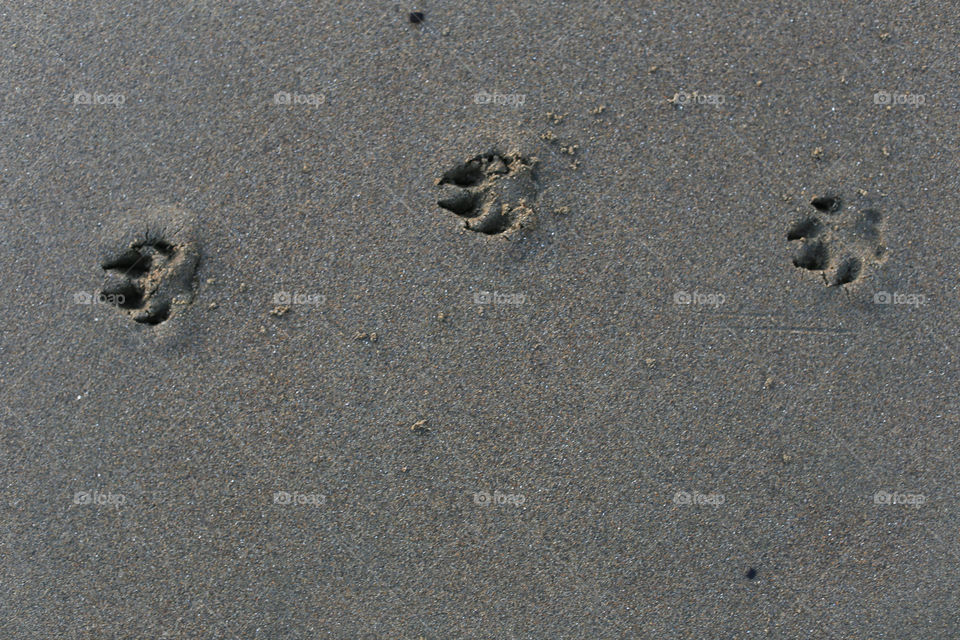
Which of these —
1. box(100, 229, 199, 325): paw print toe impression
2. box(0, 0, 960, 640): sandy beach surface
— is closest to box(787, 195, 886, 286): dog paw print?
box(0, 0, 960, 640): sandy beach surface

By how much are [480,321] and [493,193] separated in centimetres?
56

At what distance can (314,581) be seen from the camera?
256 cm

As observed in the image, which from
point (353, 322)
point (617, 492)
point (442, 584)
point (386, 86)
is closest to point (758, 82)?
point (386, 86)

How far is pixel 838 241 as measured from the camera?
8.69 feet

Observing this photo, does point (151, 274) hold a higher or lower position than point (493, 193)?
lower

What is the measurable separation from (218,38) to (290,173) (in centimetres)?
70

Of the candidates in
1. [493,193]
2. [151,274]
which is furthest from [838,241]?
[151,274]

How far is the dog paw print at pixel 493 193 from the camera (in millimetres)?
2635

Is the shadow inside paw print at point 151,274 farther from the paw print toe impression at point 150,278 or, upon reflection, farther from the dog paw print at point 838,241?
the dog paw print at point 838,241

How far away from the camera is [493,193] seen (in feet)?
8.68

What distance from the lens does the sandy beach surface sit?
8.46ft

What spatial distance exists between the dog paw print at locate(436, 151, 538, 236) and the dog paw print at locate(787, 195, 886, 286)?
3.82 ft

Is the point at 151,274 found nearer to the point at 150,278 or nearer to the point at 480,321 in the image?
the point at 150,278

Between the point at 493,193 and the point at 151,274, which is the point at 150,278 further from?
the point at 493,193
